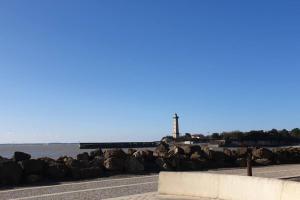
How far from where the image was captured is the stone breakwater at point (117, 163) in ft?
64.9

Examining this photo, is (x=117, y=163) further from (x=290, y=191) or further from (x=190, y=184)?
(x=290, y=191)

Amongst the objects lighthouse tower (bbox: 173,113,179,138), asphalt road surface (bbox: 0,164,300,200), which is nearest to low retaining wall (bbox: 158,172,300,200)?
asphalt road surface (bbox: 0,164,300,200)

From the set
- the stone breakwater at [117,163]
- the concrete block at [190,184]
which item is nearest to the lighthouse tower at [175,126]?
the stone breakwater at [117,163]

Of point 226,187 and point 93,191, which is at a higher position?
point 226,187

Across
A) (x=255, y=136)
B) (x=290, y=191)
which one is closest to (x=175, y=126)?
(x=255, y=136)

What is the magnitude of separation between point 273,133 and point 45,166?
110459 mm

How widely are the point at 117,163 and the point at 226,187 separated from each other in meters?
9.59

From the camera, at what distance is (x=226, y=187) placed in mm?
13602

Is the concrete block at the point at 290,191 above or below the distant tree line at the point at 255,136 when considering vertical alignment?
below

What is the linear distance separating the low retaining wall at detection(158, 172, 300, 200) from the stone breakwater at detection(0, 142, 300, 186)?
6511mm

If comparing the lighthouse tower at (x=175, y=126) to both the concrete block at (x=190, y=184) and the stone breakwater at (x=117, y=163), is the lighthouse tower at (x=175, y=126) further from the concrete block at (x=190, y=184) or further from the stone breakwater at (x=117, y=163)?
the concrete block at (x=190, y=184)

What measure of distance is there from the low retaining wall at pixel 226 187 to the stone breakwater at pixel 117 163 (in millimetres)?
6511

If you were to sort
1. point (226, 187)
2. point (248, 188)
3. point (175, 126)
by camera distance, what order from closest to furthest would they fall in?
1. point (248, 188)
2. point (226, 187)
3. point (175, 126)

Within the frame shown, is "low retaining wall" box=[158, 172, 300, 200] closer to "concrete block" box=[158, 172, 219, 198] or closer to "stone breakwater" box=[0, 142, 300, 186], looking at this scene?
"concrete block" box=[158, 172, 219, 198]
